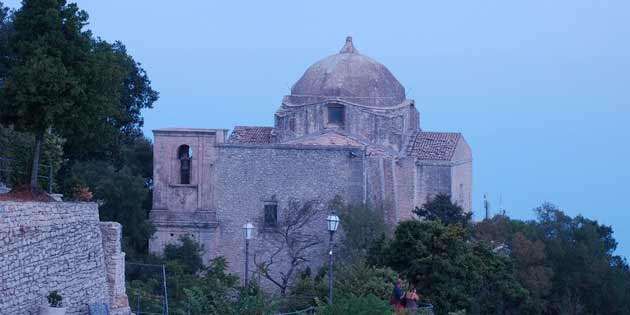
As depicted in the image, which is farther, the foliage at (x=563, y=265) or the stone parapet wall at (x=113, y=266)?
the foliage at (x=563, y=265)

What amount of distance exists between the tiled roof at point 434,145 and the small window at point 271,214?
5531 millimetres

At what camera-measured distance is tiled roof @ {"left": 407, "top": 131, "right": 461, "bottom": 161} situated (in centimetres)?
5084

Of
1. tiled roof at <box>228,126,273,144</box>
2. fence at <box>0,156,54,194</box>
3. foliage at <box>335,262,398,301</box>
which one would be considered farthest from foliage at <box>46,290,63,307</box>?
tiled roof at <box>228,126,273,144</box>

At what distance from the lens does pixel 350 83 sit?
2073 inches

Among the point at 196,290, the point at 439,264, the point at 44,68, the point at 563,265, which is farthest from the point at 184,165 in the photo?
the point at 44,68

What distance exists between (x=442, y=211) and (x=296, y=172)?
528 cm

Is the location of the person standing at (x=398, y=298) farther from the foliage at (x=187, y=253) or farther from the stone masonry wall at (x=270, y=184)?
the stone masonry wall at (x=270, y=184)

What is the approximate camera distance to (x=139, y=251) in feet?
157

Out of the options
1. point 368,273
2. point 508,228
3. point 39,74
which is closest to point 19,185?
point 39,74

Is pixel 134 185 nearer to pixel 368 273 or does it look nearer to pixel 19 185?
pixel 368 273

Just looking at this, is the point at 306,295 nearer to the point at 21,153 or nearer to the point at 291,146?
the point at 21,153

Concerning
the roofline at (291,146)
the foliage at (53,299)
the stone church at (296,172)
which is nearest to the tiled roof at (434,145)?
the stone church at (296,172)

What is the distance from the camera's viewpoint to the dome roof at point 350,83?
5250 centimetres

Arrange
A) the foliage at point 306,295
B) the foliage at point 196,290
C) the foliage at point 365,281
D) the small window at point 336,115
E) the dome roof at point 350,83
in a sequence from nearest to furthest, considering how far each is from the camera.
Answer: the foliage at point 196,290 < the foliage at point 365,281 < the foliage at point 306,295 < the small window at point 336,115 < the dome roof at point 350,83
